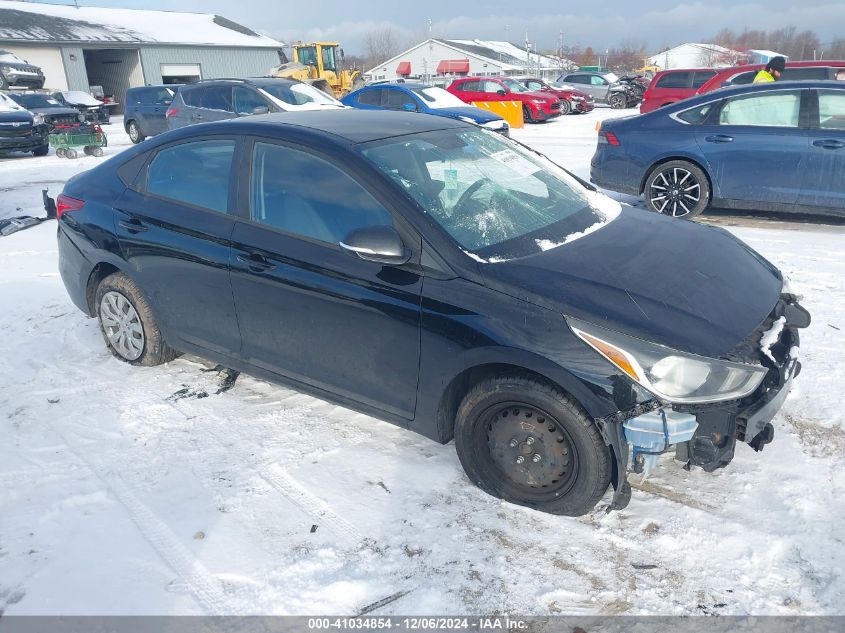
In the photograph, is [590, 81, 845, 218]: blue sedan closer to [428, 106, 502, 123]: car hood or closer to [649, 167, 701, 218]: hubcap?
[649, 167, 701, 218]: hubcap

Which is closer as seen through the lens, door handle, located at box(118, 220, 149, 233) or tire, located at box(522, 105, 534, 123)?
door handle, located at box(118, 220, 149, 233)

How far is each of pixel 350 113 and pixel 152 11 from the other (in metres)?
52.1

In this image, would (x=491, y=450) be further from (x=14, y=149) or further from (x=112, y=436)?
(x=14, y=149)

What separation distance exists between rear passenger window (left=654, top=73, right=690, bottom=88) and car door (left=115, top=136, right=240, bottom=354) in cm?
1887

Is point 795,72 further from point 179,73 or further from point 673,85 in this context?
point 179,73

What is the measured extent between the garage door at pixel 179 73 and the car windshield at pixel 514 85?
2509cm

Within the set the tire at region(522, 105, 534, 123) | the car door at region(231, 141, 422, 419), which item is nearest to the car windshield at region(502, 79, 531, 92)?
the tire at region(522, 105, 534, 123)

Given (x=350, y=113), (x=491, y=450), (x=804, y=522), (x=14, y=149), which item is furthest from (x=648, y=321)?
(x=14, y=149)

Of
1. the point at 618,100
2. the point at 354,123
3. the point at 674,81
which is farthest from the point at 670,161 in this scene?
the point at 618,100

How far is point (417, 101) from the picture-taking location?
1473 centimetres

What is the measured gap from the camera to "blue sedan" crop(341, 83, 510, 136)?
46.4 feet

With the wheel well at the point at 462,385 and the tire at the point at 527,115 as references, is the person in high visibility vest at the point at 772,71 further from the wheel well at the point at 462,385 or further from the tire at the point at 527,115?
the wheel well at the point at 462,385

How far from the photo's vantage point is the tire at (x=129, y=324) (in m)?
4.20

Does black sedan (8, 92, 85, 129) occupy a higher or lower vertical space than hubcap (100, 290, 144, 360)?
higher
